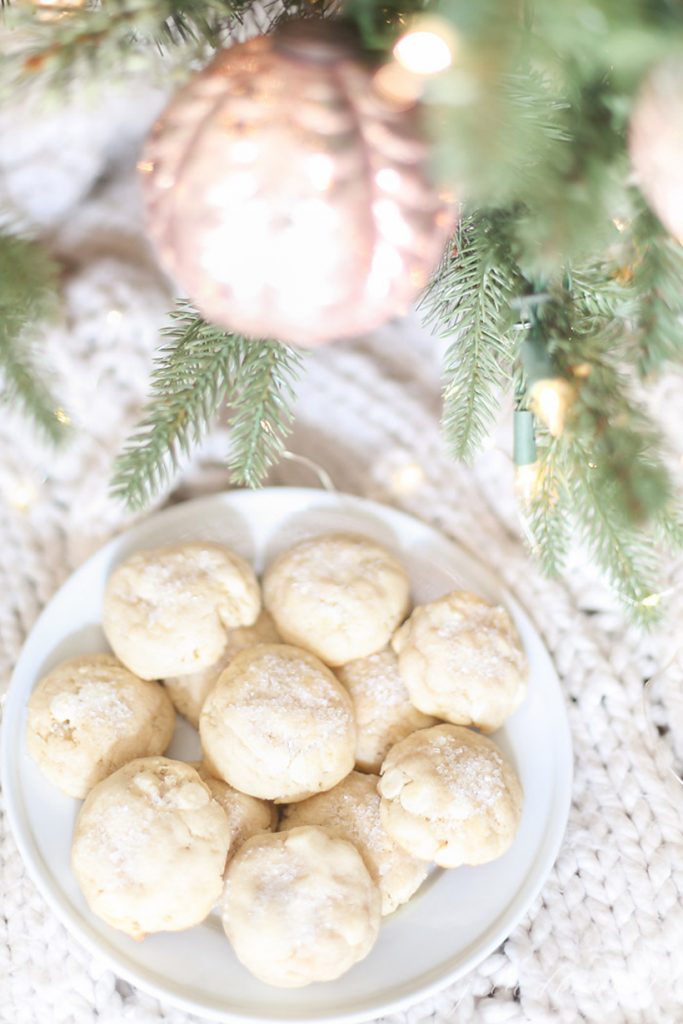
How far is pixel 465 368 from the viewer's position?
0.71 meters

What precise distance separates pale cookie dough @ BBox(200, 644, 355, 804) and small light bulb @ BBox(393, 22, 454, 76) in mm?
616

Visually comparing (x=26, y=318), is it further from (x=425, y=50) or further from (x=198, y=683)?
(x=198, y=683)

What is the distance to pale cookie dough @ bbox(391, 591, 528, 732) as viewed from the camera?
94 cm

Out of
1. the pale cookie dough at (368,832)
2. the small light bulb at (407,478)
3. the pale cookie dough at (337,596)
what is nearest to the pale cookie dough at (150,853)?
the pale cookie dough at (368,832)

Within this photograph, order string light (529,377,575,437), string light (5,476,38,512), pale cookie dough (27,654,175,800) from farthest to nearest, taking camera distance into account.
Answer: string light (5,476,38,512) → pale cookie dough (27,654,175,800) → string light (529,377,575,437)

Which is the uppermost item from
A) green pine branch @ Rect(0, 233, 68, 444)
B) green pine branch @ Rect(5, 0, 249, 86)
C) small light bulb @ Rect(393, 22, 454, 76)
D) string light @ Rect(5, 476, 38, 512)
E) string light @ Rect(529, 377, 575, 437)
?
green pine branch @ Rect(5, 0, 249, 86)

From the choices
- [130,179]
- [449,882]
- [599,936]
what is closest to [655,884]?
[599,936]

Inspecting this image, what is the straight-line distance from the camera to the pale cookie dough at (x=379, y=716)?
0.98 meters

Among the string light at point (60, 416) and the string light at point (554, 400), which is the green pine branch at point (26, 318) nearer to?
the string light at point (60, 416)

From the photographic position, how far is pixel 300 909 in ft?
2.73

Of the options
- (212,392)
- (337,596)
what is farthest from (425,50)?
(337,596)

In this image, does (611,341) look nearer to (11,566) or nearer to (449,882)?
(449,882)

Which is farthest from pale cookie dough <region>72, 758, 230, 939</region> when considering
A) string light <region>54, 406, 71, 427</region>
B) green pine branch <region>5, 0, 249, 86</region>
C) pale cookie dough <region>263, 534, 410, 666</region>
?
green pine branch <region>5, 0, 249, 86</region>

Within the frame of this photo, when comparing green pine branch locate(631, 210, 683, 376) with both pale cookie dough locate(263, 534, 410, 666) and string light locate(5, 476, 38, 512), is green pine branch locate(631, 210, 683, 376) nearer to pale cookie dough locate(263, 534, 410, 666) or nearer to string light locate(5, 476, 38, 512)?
pale cookie dough locate(263, 534, 410, 666)
